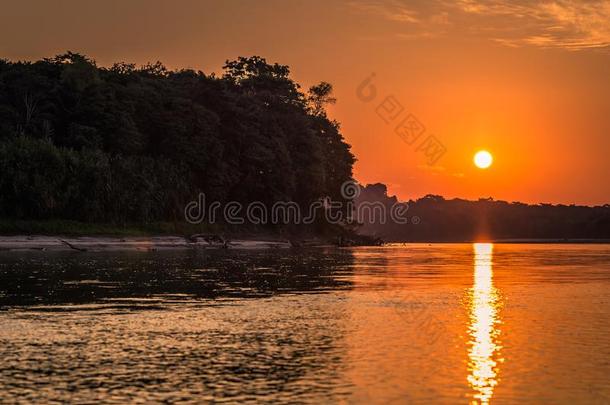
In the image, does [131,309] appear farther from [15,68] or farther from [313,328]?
[15,68]

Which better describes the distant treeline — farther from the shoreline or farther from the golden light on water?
the golden light on water

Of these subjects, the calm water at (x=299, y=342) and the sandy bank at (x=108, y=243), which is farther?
the sandy bank at (x=108, y=243)

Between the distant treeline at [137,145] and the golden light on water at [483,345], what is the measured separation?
7364cm

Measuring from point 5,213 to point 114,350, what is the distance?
85.8 meters

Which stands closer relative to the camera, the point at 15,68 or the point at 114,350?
the point at 114,350

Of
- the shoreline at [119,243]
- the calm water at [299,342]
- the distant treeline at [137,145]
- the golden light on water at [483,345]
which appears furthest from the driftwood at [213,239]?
the golden light on water at [483,345]

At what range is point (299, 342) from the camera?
2753cm

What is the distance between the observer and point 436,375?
22234mm

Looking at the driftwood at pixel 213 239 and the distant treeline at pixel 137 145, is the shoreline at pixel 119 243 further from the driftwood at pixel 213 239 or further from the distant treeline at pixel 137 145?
the distant treeline at pixel 137 145

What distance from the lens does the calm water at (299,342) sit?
20.2m

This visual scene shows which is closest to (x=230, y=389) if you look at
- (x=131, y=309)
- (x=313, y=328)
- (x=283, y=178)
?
(x=313, y=328)

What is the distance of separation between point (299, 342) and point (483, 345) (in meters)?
5.94

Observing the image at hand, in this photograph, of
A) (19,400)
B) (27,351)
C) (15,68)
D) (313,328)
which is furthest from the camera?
(15,68)

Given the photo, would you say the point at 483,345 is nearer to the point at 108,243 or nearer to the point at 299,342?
the point at 299,342
